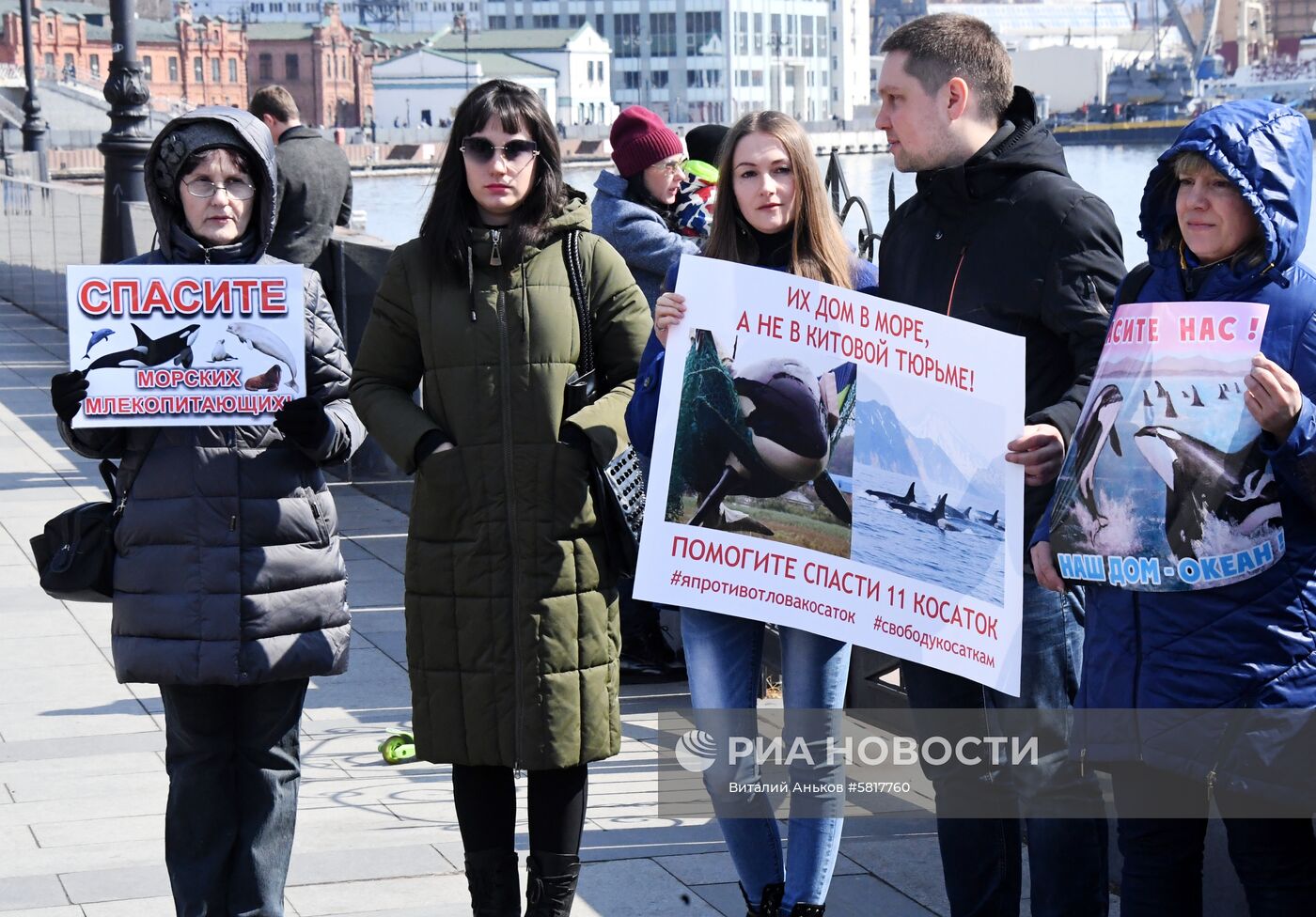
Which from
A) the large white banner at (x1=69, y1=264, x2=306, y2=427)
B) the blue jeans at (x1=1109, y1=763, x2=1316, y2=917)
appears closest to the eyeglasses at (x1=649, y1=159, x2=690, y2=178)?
the large white banner at (x1=69, y1=264, x2=306, y2=427)

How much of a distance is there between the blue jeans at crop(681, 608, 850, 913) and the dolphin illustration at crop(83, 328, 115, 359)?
1380mm

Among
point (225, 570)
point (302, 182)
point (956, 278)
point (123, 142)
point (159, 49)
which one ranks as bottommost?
point (225, 570)

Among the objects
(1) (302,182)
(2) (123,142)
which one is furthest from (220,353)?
(2) (123,142)

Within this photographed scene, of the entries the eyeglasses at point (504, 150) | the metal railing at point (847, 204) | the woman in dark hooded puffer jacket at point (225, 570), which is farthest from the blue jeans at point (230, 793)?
the metal railing at point (847, 204)

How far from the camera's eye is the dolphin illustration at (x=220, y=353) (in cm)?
391

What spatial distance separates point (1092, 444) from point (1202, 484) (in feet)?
0.71

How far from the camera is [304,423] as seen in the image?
383 centimetres

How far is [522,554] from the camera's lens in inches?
148

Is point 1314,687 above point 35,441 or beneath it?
above

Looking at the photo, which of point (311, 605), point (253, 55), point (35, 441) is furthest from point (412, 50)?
point (311, 605)

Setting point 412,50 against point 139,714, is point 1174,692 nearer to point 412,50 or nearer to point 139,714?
point 139,714

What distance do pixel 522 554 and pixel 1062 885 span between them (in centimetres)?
127

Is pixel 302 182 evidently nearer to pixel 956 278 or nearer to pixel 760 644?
pixel 760 644

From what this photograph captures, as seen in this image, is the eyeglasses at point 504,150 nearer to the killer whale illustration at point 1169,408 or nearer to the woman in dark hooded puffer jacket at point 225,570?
the woman in dark hooded puffer jacket at point 225,570
